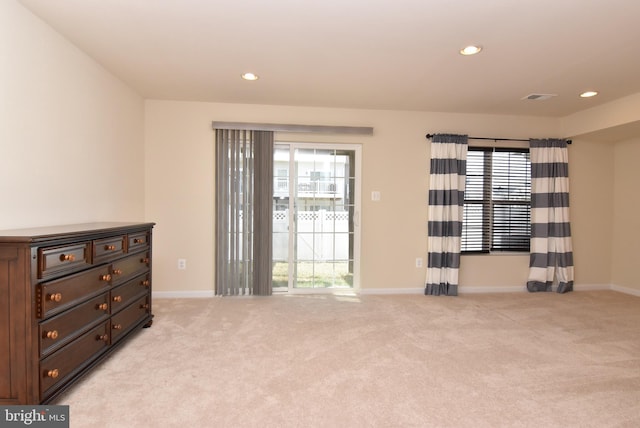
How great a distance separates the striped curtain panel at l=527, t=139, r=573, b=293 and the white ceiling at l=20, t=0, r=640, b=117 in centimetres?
78

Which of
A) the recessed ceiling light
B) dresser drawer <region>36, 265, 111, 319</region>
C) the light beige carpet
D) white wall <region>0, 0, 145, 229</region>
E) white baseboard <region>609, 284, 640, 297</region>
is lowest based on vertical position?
the light beige carpet

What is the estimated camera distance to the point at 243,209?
4031mm

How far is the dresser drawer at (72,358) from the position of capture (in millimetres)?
1730

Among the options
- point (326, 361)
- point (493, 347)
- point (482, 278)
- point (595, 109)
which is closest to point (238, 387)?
point (326, 361)

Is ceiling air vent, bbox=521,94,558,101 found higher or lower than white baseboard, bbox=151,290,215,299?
higher

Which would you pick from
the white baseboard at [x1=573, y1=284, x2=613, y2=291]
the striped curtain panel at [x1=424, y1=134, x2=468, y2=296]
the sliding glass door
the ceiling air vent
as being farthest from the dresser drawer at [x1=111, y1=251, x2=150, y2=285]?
the white baseboard at [x1=573, y1=284, x2=613, y2=291]

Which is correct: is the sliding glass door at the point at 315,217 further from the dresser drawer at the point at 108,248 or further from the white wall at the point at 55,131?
the dresser drawer at the point at 108,248

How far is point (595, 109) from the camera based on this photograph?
4.00 meters

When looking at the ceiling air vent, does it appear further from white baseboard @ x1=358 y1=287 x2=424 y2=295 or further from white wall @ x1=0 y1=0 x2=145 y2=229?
white wall @ x1=0 y1=0 x2=145 y2=229

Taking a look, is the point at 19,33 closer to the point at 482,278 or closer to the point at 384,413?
the point at 384,413

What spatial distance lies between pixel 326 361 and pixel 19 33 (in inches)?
119

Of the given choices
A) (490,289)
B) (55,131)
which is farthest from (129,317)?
(490,289)

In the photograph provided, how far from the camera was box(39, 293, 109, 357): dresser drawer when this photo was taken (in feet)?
5.69

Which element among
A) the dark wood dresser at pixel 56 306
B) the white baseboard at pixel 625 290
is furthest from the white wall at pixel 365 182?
the dark wood dresser at pixel 56 306
